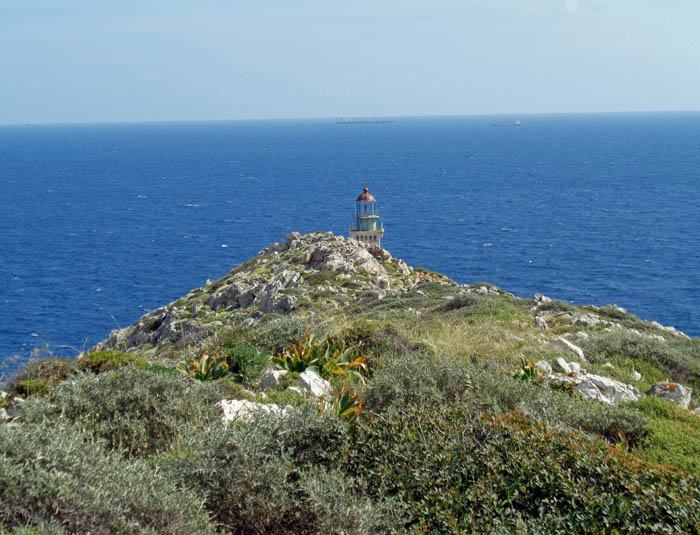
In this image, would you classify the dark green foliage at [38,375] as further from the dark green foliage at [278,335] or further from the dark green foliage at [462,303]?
the dark green foliage at [462,303]

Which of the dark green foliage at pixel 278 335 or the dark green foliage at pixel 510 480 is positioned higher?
the dark green foliage at pixel 510 480

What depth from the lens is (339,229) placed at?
260ft

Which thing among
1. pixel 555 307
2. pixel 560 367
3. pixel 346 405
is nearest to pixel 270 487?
pixel 346 405

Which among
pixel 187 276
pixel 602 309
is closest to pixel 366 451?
pixel 602 309

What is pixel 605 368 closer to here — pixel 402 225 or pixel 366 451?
pixel 366 451

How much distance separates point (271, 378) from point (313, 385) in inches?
37.1

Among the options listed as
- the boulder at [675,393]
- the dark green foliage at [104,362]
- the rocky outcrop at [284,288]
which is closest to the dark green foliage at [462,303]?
the rocky outcrop at [284,288]

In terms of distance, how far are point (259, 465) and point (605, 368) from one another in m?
10.3

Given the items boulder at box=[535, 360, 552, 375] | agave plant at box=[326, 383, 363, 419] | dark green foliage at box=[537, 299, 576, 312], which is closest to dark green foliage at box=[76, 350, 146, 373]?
agave plant at box=[326, 383, 363, 419]

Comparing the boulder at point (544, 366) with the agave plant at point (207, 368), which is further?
the boulder at point (544, 366)

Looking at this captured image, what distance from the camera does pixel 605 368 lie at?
1399 centimetres

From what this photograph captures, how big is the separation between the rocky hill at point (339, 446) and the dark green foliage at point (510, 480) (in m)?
0.02

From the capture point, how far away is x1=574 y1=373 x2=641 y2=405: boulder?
10.7 meters

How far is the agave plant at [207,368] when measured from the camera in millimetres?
10688
